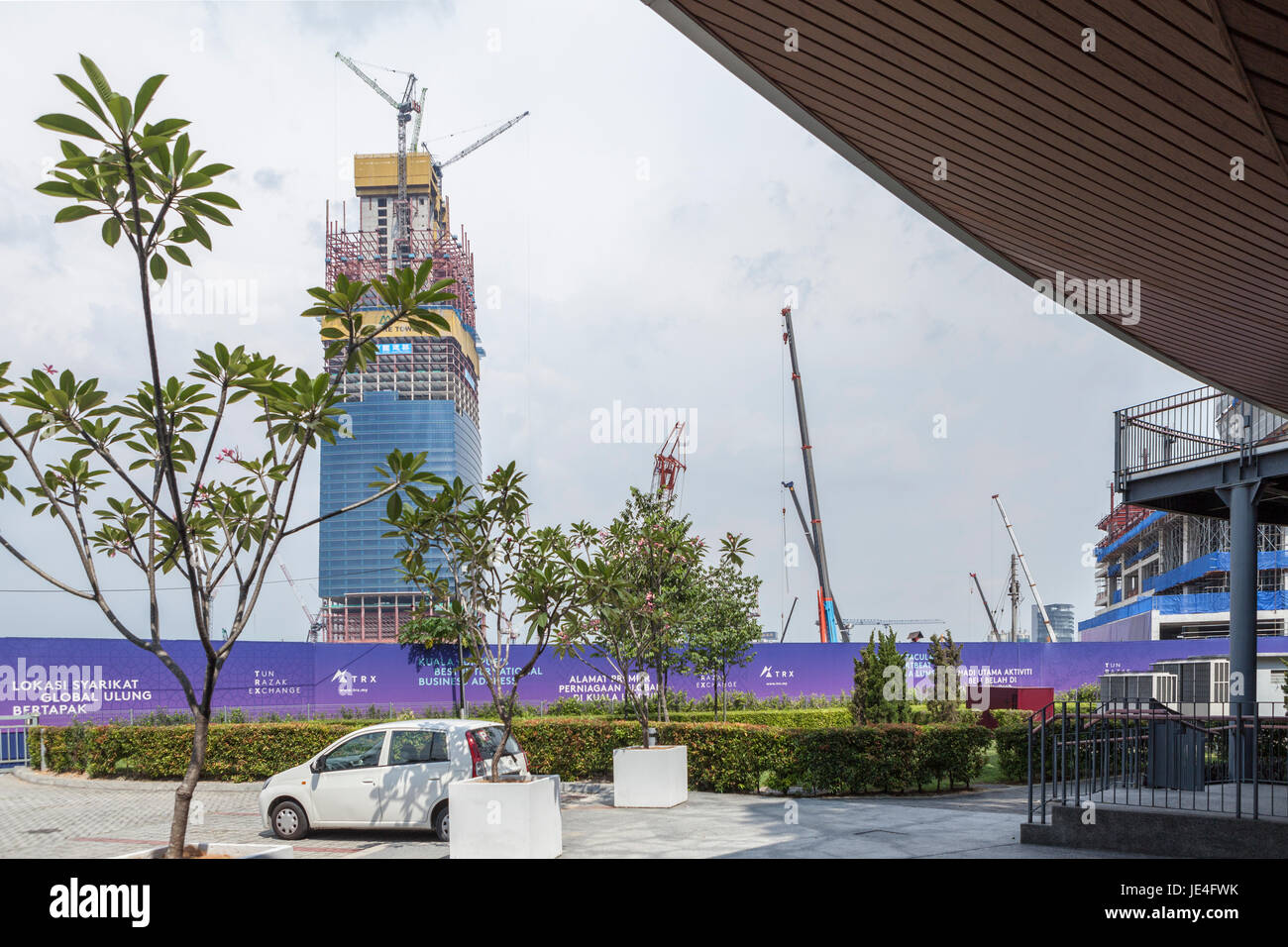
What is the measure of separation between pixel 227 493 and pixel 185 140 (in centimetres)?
339

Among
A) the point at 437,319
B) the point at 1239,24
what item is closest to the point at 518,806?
A: the point at 437,319

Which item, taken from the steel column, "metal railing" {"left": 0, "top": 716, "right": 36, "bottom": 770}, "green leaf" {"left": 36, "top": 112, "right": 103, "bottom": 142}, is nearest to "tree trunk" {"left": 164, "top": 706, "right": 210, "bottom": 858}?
"green leaf" {"left": 36, "top": 112, "right": 103, "bottom": 142}

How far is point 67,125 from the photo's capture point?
503 cm

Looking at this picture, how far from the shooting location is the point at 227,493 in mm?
8102

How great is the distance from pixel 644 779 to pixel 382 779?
13.8 ft

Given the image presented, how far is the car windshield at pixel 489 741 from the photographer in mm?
12695

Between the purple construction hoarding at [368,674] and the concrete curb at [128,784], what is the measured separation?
3078 mm

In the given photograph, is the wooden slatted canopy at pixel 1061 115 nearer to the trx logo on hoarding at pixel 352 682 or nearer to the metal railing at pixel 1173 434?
the metal railing at pixel 1173 434

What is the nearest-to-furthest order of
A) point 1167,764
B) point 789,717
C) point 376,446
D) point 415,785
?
1. point 1167,764
2. point 415,785
3. point 789,717
4. point 376,446

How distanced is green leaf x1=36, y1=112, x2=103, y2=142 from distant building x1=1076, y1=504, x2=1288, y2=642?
1834 inches
